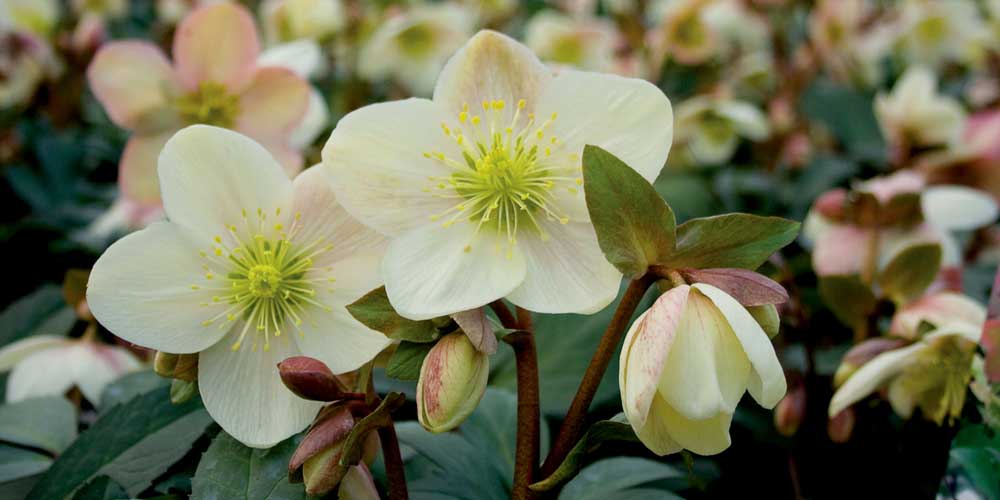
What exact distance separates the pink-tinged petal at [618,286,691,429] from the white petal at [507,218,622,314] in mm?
51

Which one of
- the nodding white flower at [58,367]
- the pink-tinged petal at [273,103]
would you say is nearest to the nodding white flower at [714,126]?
the pink-tinged petal at [273,103]

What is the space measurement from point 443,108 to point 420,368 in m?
0.16

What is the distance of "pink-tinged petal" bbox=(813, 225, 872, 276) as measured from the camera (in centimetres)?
88

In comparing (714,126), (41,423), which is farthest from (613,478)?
(714,126)

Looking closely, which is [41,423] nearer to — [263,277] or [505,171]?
[263,277]

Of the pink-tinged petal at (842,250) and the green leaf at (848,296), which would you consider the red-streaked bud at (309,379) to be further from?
the pink-tinged petal at (842,250)

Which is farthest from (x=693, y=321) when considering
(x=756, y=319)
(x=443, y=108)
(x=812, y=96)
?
(x=812, y=96)

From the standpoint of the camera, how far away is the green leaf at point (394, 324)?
48 cm

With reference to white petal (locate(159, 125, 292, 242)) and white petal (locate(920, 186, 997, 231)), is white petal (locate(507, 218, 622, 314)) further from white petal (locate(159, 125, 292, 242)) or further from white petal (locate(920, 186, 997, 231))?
white petal (locate(920, 186, 997, 231))

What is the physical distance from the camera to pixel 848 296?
2.50 feet

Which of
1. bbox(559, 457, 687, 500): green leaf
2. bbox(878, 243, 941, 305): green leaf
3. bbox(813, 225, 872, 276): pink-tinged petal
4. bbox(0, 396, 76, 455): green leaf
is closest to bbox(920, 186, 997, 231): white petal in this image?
bbox(813, 225, 872, 276): pink-tinged petal

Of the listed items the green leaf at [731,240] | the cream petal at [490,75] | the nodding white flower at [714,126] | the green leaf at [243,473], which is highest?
the cream petal at [490,75]

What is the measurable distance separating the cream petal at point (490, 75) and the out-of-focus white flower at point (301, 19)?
0.72 metres

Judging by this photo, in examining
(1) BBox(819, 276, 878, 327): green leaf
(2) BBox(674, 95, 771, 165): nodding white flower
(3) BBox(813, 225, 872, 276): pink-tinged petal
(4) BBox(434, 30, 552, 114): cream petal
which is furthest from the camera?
A: (2) BBox(674, 95, 771, 165): nodding white flower
